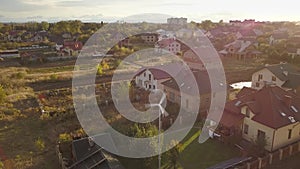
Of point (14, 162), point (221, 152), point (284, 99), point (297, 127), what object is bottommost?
point (14, 162)

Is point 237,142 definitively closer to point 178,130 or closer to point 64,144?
point 178,130

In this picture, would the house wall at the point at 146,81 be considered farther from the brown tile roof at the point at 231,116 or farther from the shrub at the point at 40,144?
the shrub at the point at 40,144

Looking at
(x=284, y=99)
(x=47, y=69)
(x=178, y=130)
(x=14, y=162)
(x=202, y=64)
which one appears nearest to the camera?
(x=14, y=162)

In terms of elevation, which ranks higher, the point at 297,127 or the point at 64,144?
the point at 297,127

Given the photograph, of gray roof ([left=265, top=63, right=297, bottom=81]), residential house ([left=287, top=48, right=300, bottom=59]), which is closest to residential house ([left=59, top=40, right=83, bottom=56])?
residential house ([left=287, top=48, right=300, bottom=59])

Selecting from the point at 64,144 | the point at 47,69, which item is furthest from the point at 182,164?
the point at 47,69

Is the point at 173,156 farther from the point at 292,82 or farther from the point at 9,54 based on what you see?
the point at 9,54

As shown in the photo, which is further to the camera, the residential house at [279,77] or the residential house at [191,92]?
the residential house at [279,77]

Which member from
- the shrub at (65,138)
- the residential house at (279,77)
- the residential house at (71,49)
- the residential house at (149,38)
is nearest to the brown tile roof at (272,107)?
the residential house at (279,77)
